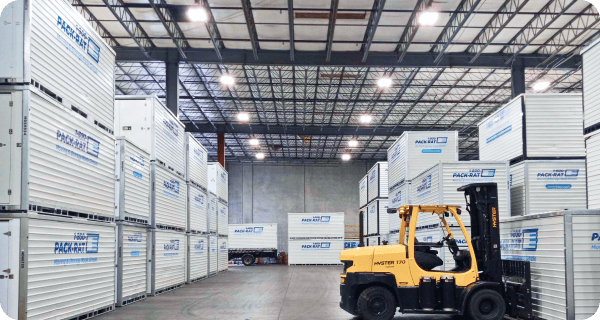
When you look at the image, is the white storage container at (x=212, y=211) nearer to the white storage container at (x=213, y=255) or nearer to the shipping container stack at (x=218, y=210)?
the shipping container stack at (x=218, y=210)

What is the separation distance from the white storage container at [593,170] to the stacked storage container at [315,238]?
1030 inches

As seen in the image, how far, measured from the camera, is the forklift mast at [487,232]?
356 inches

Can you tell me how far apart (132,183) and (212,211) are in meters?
11.0

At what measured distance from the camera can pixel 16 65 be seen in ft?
23.9

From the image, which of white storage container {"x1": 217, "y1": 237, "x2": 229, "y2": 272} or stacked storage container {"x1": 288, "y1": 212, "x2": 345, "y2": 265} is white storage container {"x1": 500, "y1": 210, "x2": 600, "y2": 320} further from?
stacked storage container {"x1": 288, "y1": 212, "x2": 345, "y2": 265}

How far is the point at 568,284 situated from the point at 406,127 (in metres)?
28.5

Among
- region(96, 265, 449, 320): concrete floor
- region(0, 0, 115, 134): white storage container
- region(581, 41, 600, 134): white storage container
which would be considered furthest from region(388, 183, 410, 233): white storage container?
region(0, 0, 115, 134): white storage container

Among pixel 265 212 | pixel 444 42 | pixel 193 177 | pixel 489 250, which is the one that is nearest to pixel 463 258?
pixel 489 250

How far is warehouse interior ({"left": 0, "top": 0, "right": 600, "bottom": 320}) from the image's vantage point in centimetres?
784

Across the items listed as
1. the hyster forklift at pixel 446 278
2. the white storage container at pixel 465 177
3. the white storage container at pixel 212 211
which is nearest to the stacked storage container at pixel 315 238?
the white storage container at pixel 212 211

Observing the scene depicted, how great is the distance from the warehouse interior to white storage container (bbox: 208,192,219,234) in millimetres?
171

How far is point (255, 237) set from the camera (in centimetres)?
3662

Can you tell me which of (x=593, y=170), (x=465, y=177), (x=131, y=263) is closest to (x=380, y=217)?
(x=465, y=177)

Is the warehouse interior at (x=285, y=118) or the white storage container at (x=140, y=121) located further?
the white storage container at (x=140, y=121)
